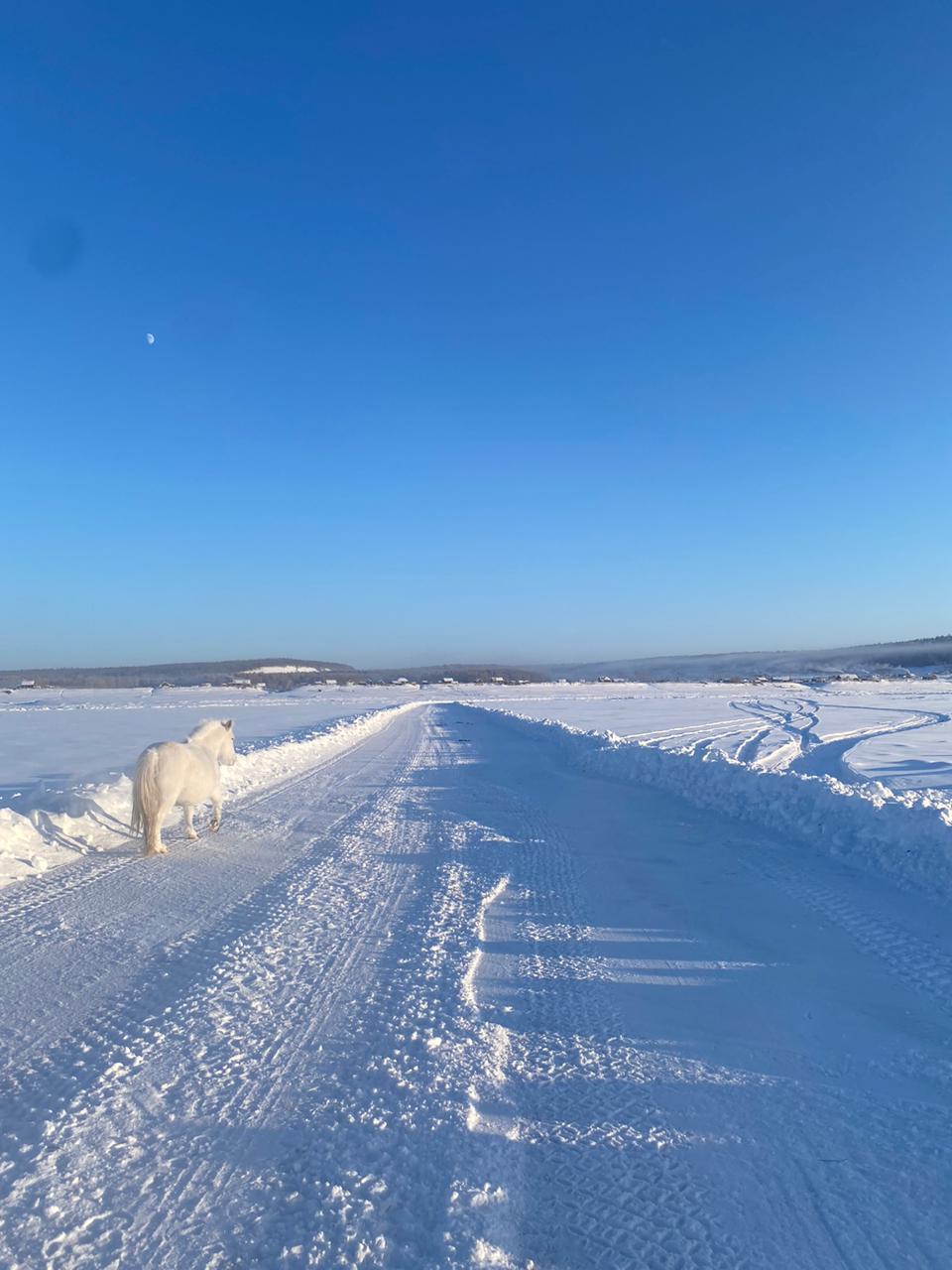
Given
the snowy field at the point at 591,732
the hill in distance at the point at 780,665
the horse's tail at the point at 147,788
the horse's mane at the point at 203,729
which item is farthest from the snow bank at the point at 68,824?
the hill in distance at the point at 780,665

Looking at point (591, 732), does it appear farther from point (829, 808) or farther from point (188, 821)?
point (188, 821)

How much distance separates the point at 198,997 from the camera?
4633 millimetres

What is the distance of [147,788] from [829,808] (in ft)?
26.1

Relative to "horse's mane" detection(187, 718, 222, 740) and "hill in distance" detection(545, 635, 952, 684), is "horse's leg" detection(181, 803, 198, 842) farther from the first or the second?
"hill in distance" detection(545, 635, 952, 684)

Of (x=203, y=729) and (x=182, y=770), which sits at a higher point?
(x=203, y=729)

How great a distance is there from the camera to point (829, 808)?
9398 mm

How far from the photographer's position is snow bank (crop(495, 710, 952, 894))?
297 inches

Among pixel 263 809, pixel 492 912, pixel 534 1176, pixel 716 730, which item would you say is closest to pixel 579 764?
pixel 263 809

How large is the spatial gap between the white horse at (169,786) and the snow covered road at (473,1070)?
969 mm

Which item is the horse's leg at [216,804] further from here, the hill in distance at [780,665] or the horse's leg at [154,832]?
the hill in distance at [780,665]

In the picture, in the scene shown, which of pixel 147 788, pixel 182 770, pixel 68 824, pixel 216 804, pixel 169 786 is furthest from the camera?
pixel 216 804

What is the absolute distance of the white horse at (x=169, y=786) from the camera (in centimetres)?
841

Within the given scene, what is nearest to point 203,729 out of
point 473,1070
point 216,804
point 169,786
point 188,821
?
point 216,804

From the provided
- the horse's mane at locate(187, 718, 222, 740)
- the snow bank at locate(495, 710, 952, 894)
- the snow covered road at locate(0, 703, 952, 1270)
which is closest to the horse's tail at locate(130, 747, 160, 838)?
the snow covered road at locate(0, 703, 952, 1270)
